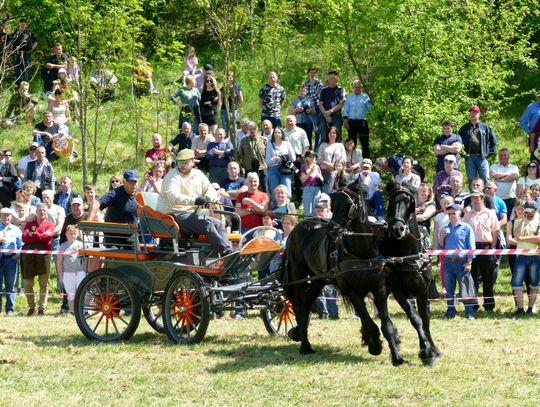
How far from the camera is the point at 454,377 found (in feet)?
35.3

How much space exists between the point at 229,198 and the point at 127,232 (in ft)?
17.2

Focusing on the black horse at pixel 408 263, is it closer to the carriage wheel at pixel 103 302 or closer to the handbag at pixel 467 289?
the carriage wheel at pixel 103 302

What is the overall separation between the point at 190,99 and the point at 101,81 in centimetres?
196

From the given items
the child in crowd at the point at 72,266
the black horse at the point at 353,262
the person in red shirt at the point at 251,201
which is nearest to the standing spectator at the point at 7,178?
the child in crowd at the point at 72,266

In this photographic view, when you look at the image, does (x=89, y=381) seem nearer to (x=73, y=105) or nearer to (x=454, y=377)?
(x=454, y=377)

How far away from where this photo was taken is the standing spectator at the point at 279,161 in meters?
20.4

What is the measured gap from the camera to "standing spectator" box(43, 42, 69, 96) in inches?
1006

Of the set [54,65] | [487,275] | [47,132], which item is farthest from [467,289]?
[54,65]

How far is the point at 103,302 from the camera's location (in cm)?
1359

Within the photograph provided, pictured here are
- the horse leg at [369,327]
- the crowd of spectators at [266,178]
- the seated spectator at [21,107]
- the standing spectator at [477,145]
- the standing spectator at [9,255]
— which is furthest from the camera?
the seated spectator at [21,107]

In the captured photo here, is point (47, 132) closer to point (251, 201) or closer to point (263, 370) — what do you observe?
point (251, 201)

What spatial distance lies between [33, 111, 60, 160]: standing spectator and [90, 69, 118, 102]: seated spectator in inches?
48.6

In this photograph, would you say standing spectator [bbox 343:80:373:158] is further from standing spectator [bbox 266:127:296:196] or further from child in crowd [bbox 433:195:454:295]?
child in crowd [bbox 433:195:454:295]

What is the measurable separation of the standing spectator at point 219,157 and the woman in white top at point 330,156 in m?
1.88
